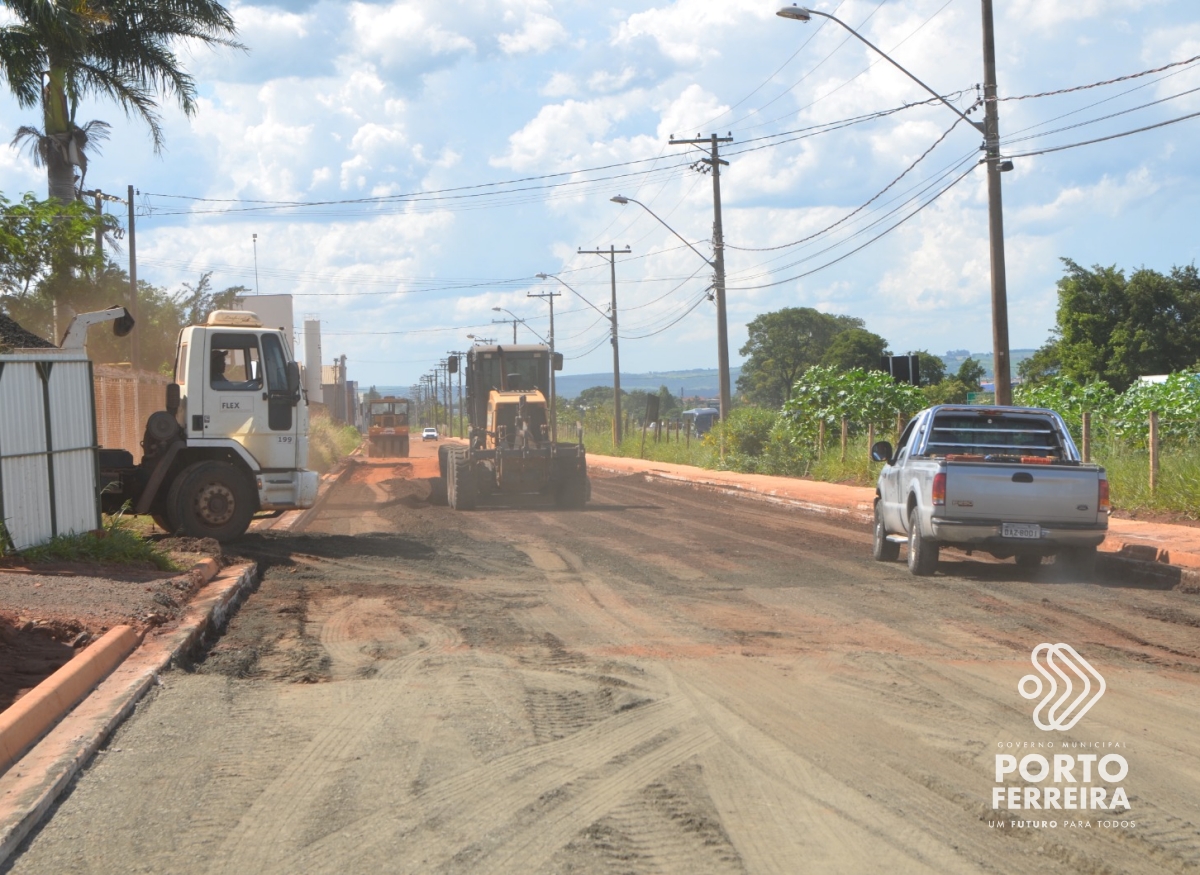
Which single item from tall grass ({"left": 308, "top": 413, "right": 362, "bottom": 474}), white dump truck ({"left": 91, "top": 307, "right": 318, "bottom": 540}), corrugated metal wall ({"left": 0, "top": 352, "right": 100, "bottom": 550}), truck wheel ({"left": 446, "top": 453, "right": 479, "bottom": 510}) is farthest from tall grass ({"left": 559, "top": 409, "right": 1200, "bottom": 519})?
corrugated metal wall ({"left": 0, "top": 352, "right": 100, "bottom": 550})

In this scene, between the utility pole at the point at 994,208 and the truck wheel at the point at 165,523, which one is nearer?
the truck wheel at the point at 165,523

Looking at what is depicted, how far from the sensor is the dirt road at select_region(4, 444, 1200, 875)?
16.3ft

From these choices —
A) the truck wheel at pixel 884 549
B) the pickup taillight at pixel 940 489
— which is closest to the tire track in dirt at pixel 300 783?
the pickup taillight at pixel 940 489

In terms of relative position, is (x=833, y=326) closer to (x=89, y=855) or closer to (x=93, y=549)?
(x=93, y=549)

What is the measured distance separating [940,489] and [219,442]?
879 centimetres

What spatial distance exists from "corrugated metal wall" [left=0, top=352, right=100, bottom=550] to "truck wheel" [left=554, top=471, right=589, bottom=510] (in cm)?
1105

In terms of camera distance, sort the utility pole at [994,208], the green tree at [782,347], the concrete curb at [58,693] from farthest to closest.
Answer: the green tree at [782,347] < the utility pole at [994,208] < the concrete curb at [58,693]

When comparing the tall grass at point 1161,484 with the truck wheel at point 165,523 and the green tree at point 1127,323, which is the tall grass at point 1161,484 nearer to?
the truck wheel at point 165,523

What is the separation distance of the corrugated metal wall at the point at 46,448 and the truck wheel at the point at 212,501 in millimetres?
1805

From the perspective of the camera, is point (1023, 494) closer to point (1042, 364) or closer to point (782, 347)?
point (1042, 364)

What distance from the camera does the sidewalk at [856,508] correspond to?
539 inches

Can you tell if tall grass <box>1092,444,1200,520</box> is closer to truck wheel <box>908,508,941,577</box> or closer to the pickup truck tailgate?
the pickup truck tailgate

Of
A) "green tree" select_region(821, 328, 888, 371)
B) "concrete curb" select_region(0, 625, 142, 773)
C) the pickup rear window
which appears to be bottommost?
"concrete curb" select_region(0, 625, 142, 773)

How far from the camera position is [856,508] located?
22.8m
